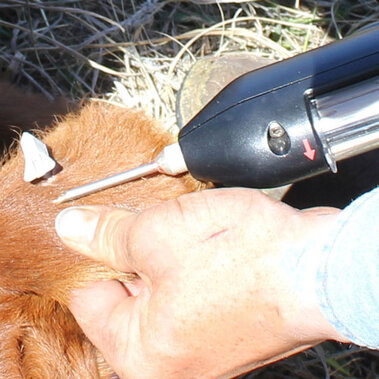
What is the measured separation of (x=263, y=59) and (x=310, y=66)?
2.47 feet

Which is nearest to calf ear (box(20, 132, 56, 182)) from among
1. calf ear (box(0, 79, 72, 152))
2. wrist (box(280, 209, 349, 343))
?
calf ear (box(0, 79, 72, 152))

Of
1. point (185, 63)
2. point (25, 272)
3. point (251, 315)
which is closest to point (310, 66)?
point (251, 315)

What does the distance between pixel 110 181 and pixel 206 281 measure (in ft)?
1.01

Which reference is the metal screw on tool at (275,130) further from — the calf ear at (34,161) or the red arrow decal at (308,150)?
the calf ear at (34,161)

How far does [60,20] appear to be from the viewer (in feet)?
7.69

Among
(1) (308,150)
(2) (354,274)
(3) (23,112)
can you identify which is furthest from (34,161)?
(2) (354,274)

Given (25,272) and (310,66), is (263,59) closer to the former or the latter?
(310,66)

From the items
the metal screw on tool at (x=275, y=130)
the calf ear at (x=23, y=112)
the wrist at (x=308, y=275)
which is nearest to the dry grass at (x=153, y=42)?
the calf ear at (x=23, y=112)

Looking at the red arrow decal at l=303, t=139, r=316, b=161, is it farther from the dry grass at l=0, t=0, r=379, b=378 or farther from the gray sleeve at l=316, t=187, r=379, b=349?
the dry grass at l=0, t=0, r=379, b=378

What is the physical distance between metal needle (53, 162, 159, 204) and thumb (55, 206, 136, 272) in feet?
0.11

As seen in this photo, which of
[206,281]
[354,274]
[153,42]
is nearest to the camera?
[354,274]

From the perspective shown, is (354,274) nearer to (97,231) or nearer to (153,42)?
(97,231)

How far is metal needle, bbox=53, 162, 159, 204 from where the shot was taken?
4.68 feet

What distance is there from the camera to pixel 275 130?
4.65 feet
